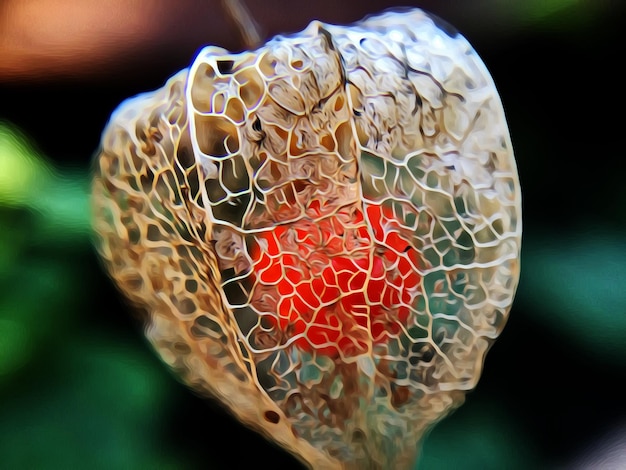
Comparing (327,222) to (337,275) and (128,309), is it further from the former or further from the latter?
(128,309)

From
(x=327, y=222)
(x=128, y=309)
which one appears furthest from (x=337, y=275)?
(x=128, y=309)

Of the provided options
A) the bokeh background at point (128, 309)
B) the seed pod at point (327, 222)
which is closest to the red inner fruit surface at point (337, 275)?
the seed pod at point (327, 222)

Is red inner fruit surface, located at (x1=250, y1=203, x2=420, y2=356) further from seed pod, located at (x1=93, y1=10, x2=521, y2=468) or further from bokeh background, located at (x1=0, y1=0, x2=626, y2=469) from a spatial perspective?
bokeh background, located at (x1=0, y1=0, x2=626, y2=469)

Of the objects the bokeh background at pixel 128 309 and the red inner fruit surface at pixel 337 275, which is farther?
the bokeh background at pixel 128 309

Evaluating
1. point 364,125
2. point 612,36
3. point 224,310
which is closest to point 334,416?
point 224,310

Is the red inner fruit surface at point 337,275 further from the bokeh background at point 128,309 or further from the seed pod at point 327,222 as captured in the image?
the bokeh background at point 128,309

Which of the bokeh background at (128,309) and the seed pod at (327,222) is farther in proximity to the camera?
the bokeh background at (128,309)

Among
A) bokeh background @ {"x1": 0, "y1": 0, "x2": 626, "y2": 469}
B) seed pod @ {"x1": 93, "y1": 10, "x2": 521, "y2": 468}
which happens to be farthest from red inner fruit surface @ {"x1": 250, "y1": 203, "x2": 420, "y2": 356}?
bokeh background @ {"x1": 0, "y1": 0, "x2": 626, "y2": 469}

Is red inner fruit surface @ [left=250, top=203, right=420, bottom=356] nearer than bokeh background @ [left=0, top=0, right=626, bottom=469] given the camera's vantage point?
Yes
